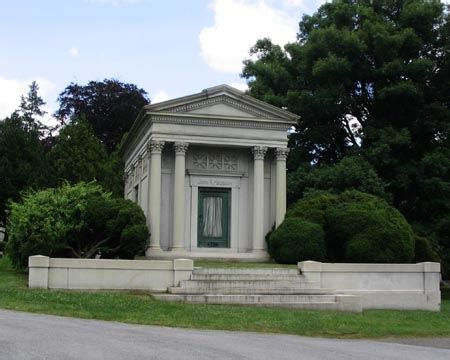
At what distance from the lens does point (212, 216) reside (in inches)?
1032

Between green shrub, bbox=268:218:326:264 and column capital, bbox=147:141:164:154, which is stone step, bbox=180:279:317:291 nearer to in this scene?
green shrub, bbox=268:218:326:264

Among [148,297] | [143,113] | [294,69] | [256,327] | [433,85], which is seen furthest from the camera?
[294,69]

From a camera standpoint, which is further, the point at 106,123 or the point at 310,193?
the point at 106,123

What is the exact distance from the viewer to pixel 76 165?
125ft

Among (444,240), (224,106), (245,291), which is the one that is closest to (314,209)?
(224,106)

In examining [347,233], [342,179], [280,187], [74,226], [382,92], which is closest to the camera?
[74,226]

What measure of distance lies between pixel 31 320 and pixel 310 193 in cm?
1855

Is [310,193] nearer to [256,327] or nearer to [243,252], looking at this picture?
[243,252]

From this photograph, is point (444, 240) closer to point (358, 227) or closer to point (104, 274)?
point (358, 227)

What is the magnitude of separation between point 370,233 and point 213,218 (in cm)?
667

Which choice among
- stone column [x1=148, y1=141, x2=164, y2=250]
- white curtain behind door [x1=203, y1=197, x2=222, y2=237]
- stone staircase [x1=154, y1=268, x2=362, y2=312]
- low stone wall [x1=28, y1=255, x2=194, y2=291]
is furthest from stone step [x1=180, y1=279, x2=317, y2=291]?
white curtain behind door [x1=203, y1=197, x2=222, y2=237]

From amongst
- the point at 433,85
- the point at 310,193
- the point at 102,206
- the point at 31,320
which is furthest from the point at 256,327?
the point at 433,85

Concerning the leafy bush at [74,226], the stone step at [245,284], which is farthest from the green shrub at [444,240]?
the leafy bush at [74,226]

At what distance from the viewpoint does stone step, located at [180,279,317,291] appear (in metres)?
18.3
